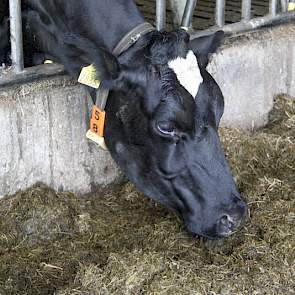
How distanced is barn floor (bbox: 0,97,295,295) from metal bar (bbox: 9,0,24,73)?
2.24 feet

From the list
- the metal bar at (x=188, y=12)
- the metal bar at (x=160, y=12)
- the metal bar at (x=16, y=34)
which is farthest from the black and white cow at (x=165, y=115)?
the metal bar at (x=188, y=12)

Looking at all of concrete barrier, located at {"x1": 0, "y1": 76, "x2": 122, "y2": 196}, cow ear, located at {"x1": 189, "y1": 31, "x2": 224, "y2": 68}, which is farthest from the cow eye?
concrete barrier, located at {"x1": 0, "y1": 76, "x2": 122, "y2": 196}

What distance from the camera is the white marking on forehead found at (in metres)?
3.44

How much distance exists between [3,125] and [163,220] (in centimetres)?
98

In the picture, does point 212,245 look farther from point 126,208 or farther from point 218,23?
point 218,23

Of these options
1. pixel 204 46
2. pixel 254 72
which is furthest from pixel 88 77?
pixel 254 72

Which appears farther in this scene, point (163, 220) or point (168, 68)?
point (163, 220)

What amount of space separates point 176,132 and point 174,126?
32 millimetres

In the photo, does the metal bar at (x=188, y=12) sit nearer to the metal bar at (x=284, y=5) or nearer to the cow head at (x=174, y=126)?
the metal bar at (x=284, y=5)

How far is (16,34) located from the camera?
4.04 m

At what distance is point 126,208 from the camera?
429cm

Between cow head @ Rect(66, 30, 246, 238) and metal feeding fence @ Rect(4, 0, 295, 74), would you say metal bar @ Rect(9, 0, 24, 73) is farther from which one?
cow head @ Rect(66, 30, 246, 238)

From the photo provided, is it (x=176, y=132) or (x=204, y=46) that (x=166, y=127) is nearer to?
(x=176, y=132)

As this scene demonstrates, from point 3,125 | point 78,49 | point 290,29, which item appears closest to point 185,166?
point 78,49
